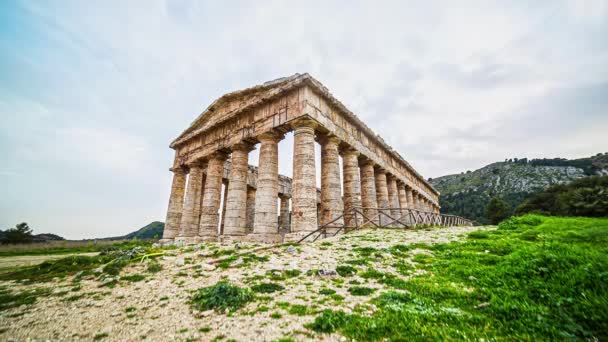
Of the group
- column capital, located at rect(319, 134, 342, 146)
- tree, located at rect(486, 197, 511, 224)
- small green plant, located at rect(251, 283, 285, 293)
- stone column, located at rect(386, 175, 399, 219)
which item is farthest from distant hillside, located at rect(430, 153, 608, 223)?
small green plant, located at rect(251, 283, 285, 293)

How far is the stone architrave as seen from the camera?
783 inches

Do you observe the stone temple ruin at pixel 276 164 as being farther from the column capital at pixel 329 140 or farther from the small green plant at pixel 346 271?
the small green plant at pixel 346 271

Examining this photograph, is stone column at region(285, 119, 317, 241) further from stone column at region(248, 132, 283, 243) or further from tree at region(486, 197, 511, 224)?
tree at region(486, 197, 511, 224)

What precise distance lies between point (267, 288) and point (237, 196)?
11562 mm

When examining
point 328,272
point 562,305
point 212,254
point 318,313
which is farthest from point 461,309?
point 212,254

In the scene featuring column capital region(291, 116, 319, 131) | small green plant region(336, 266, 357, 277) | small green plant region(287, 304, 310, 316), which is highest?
column capital region(291, 116, 319, 131)

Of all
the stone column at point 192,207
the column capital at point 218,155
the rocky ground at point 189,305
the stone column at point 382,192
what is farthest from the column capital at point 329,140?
the stone column at point 192,207

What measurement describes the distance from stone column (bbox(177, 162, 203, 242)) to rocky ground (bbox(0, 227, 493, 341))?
11.4m

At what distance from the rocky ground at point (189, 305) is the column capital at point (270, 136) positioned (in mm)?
8975

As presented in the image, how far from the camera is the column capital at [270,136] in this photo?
1512 cm

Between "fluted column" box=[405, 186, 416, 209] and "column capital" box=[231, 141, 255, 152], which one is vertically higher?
"column capital" box=[231, 141, 255, 152]

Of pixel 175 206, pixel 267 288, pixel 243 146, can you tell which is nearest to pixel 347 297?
pixel 267 288

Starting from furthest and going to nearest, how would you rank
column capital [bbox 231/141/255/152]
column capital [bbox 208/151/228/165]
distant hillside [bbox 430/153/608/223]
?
distant hillside [bbox 430/153/608/223] < column capital [bbox 208/151/228/165] < column capital [bbox 231/141/255/152]

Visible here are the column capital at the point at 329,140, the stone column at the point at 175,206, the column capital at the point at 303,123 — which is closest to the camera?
the column capital at the point at 303,123
